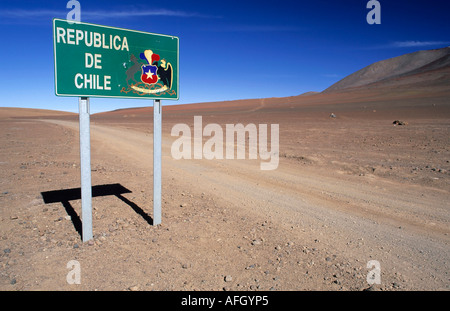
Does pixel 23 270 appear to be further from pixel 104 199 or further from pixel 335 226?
pixel 335 226

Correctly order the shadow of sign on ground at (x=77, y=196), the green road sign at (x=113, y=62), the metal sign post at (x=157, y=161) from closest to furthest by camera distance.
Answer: the green road sign at (x=113, y=62) < the metal sign post at (x=157, y=161) < the shadow of sign on ground at (x=77, y=196)

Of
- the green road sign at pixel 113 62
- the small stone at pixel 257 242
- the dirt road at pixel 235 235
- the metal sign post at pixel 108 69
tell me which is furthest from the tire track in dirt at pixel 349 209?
the green road sign at pixel 113 62

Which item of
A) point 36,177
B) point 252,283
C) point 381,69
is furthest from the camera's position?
point 381,69

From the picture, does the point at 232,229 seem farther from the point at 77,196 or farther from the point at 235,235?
the point at 77,196

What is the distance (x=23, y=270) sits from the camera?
3.62 metres

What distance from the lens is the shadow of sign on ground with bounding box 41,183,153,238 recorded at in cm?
536

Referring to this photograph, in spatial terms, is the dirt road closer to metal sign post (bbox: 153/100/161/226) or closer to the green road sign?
metal sign post (bbox: 153/100/161/226)

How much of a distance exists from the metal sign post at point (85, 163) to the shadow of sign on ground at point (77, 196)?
1.38 feet

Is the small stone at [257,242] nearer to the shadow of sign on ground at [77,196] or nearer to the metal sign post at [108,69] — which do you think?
the metal sign post at [108,69]

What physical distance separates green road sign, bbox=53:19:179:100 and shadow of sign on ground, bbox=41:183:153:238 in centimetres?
237

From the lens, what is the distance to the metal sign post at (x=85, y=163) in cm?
Answer: 416

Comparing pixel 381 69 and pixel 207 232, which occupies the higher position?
pixel 381 69
